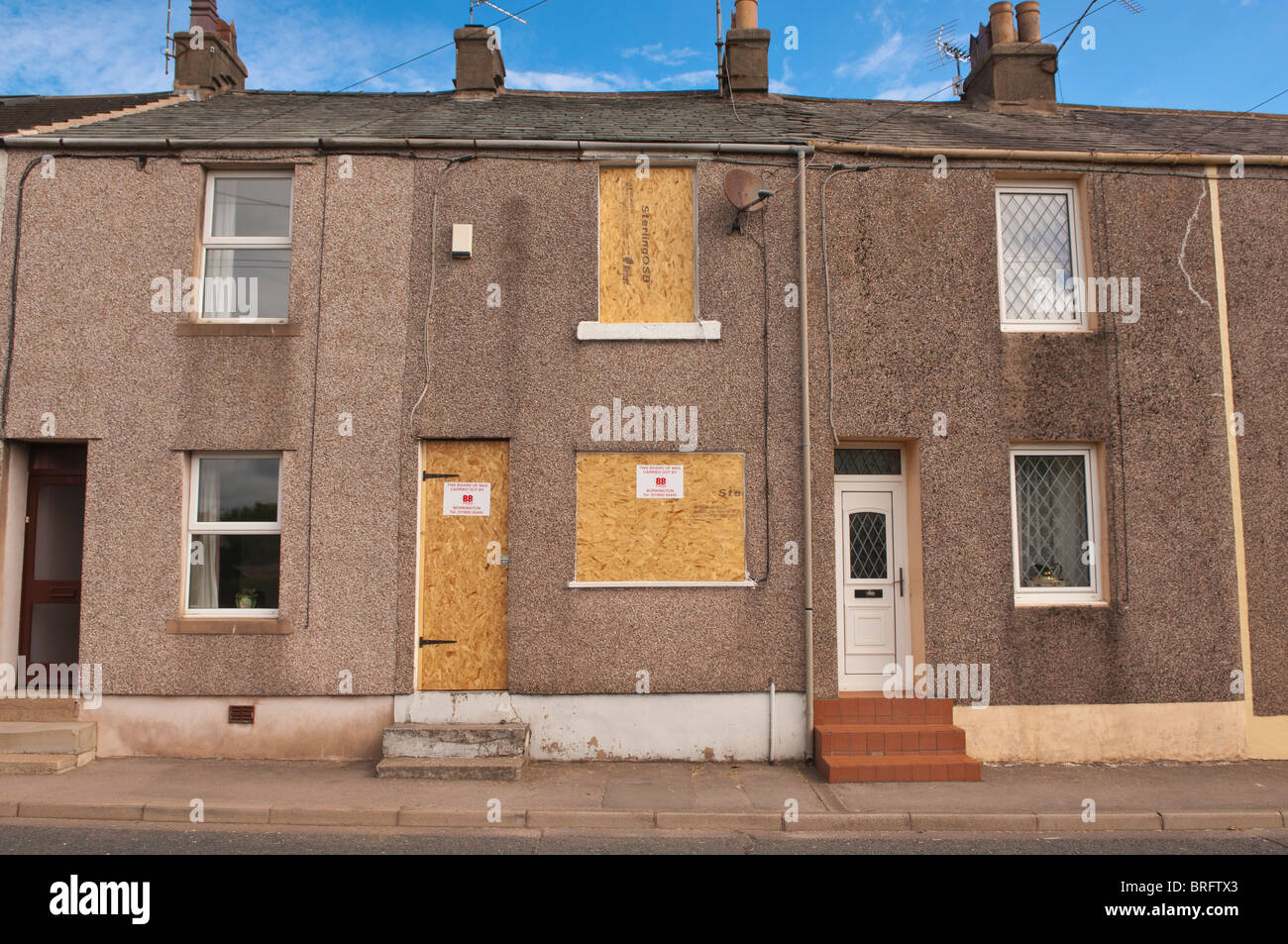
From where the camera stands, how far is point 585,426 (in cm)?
794

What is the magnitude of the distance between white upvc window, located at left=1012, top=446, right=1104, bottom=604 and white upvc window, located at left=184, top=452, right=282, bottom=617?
25.4 ft

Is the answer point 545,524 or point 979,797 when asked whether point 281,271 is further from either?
point 979,797

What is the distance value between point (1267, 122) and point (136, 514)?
49.2 feet

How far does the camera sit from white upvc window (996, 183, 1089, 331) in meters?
8.55

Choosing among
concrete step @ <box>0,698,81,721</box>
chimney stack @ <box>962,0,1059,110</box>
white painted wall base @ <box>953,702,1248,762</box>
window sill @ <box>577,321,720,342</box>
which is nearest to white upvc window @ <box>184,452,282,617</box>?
concrete step @ <box>0,698,81,721</box>

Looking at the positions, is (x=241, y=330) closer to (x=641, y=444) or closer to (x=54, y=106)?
(x=641, y=444)

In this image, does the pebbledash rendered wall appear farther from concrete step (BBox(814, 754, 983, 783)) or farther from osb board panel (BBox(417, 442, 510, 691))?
concrete step (BBox(814, 754, 983, 783))

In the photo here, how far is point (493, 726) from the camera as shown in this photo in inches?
294

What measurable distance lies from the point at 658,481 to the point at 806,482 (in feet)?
4.94

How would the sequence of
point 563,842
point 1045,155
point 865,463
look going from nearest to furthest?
point 563,842
point 1045,155
point 865,463

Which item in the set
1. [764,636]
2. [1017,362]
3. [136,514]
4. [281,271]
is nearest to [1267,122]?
[1017,362]
